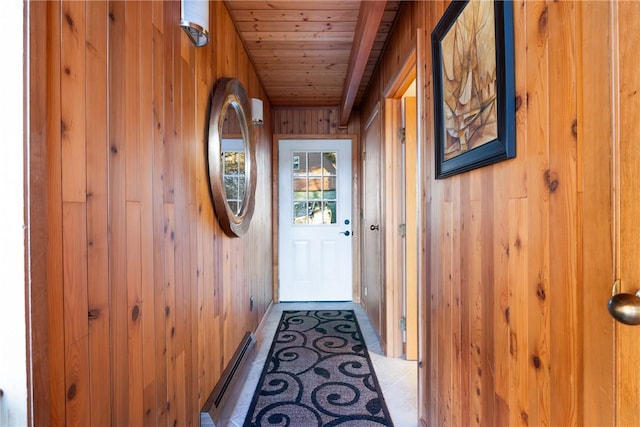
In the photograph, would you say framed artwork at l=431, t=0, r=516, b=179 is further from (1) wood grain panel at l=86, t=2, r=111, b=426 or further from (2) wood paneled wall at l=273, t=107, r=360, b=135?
(2) wood paneled wall at l=273, t=107, r=360, b=135

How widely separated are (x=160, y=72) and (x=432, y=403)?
5.95 ft

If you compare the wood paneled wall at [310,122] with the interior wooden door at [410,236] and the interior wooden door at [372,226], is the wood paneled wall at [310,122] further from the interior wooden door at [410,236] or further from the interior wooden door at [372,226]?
the interior wooden door at [410,236]

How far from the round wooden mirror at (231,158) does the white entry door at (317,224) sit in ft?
4.76

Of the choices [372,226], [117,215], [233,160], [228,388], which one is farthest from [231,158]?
[372,226]

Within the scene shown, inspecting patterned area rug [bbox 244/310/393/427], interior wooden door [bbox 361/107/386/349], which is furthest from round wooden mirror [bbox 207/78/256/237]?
interior wooden door [bbox 361/107/386/349]

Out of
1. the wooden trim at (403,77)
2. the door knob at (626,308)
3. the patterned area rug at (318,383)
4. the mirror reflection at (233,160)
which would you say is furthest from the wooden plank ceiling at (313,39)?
the patterned area rug at (318,383)

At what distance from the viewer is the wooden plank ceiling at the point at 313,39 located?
1.86 metres

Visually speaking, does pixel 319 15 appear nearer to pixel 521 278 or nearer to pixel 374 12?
pixel 374 12

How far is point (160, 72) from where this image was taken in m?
1.06

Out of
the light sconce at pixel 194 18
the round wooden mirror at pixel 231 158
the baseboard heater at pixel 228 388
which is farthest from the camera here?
the round wooden mirror at pixel 231 158

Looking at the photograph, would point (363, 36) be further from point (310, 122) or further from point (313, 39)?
point (310, 122)

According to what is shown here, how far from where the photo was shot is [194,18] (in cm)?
121

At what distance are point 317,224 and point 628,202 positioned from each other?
326 centimetres

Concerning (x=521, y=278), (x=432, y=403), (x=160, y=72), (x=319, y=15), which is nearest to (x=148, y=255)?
(x=160, y=72)
